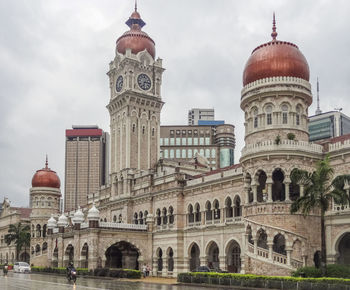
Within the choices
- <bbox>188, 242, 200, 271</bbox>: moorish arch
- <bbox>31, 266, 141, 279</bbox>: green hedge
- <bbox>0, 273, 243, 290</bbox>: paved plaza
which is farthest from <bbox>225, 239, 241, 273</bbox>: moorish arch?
<bbox>0, 273, 243, 290</bbox>: paved plaza

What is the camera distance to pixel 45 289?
30.2 metres

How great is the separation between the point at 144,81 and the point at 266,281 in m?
37.1

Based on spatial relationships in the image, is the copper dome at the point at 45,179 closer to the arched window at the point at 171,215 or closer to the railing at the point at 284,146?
the arched window at the point at 171,215

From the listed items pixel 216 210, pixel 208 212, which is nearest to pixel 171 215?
pixel 208 212

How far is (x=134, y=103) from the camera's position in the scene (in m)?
61.1

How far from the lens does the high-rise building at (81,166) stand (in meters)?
188

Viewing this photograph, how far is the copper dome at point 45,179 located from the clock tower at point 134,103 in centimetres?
2185

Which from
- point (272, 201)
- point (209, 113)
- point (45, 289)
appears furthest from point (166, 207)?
point (209, 113)

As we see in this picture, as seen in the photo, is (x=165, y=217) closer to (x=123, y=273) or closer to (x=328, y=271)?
(x=123, y=273)

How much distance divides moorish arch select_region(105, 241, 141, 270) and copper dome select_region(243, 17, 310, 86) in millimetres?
23742

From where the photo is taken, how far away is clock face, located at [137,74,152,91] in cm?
6194

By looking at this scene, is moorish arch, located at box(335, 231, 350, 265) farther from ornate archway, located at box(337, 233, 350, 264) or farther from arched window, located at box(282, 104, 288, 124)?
arched window, located at box(282, 104, 288, 124)

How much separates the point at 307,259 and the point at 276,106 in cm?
1067

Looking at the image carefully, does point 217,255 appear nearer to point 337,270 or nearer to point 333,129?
point 337,270
